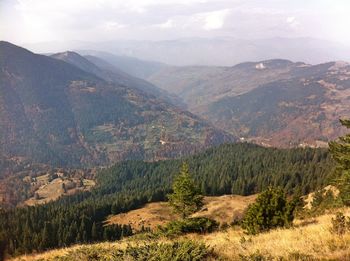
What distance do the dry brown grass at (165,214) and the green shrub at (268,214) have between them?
7283 centimetres

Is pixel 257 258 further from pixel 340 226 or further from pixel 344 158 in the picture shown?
pixel 344 158

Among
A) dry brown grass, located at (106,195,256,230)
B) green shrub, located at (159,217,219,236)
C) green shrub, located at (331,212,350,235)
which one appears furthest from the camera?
dry brown grass, located at (106,195,256,230)

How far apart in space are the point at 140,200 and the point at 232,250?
148479mm

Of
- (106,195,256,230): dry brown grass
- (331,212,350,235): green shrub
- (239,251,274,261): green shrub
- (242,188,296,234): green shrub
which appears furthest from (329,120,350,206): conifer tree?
(106,195,256,230): dry brown grass

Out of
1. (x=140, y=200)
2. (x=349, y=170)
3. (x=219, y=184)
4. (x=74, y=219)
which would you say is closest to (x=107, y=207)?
(x=140, y=200)

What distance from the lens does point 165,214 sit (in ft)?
442

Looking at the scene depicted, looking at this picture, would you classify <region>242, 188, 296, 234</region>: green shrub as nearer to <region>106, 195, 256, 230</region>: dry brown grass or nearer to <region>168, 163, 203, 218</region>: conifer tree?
<region>168, 163, 203, 218</region>: conifer tree

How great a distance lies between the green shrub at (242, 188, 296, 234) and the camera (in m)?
27.8

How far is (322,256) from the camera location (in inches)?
517

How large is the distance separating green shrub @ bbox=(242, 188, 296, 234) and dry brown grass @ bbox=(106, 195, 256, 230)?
72834 mm

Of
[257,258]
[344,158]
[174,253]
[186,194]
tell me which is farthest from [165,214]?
[257,258]

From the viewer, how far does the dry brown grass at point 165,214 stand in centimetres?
10931

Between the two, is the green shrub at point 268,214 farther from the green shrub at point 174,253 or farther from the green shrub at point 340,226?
the green shrub at point 174,253

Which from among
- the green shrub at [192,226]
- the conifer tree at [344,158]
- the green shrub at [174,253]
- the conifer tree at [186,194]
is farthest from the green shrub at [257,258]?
the conifer tree at [186,194]
